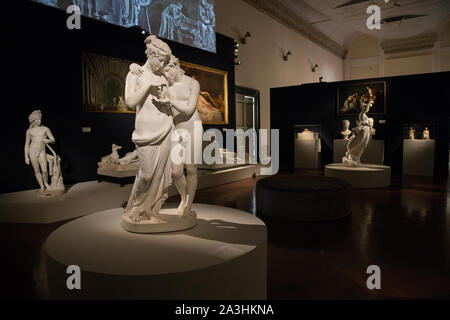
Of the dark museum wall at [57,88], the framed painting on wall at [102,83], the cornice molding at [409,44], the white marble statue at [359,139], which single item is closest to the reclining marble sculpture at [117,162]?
the dark museum wall at [57,88]

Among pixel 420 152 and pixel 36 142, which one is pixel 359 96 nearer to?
pixel 420 152

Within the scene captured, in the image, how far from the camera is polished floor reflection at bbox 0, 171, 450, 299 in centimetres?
325

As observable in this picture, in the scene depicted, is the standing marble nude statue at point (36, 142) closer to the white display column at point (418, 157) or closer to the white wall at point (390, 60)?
the white display column at point (418, 157)

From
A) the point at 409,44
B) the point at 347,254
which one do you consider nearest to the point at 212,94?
the point at 347,254

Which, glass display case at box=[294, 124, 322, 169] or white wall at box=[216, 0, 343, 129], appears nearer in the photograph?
white wall at box=[216, 0, 343, 129]

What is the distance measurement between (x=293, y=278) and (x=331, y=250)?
1.05 m

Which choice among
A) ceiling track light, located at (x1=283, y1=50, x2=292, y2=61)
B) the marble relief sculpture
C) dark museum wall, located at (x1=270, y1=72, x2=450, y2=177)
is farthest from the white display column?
the marble relief sculpture

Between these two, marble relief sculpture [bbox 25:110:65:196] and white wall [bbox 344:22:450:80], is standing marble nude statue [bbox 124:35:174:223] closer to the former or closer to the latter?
marble relief sculpture [bbox 25:110:65:196]

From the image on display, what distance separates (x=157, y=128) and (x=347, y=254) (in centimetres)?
283

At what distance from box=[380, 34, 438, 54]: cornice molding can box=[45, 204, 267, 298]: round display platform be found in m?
23.1

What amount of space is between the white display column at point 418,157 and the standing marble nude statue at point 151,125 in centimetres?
1118

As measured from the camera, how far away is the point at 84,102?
7754 millimetres

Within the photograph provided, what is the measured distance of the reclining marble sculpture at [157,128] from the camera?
130 inches

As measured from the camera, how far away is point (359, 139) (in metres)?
9.43
